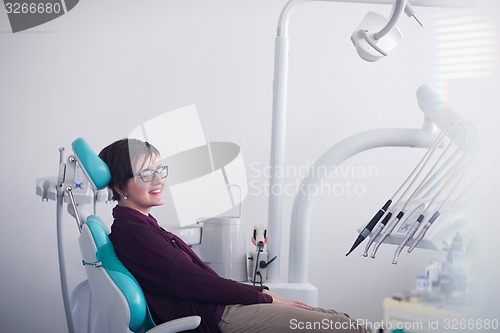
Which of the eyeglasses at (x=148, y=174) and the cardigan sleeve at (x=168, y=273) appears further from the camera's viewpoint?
the eyeglasses at (x=148, y=174)

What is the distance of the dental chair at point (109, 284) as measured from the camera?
5.59 feet

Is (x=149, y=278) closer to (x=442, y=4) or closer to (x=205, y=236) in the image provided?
(x=205, y=236)

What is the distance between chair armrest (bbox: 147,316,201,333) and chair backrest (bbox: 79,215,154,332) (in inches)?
2.9

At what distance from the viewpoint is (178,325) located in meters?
1.69

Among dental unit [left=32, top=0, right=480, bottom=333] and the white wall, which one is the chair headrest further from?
the white wall

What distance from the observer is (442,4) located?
7.16ft

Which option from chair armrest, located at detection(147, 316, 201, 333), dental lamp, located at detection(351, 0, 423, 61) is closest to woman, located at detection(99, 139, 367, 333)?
chair armrest, located at detection(147, 316, 201, 333)

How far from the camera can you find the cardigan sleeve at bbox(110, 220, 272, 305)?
1812 mm

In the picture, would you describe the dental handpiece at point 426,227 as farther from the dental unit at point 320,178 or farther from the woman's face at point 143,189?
the woman's face at point 143,189

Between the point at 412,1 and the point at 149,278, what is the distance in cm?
126

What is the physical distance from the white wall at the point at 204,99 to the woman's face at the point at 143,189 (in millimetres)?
1260

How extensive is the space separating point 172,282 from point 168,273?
3 centimetres

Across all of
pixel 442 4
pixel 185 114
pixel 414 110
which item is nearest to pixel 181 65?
pixel 185 114

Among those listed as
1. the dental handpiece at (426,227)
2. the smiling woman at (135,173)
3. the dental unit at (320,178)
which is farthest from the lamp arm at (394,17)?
the smiling woman at (135,173)
